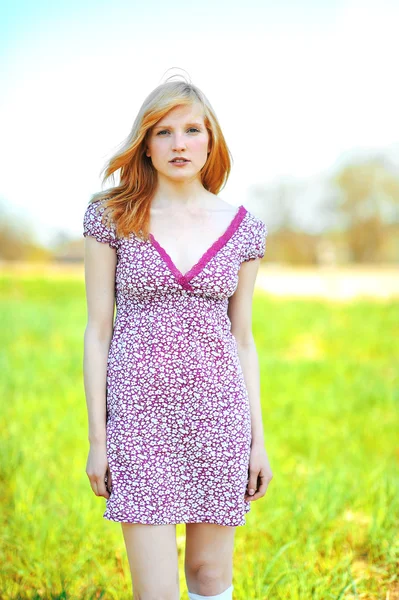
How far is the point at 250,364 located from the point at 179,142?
2.20 feet

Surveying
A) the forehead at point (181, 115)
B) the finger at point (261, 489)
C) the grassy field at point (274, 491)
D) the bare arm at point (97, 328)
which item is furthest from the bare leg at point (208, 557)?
the forehead at point (181, 115)

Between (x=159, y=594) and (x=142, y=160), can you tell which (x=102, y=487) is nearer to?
(x=159, y=594)

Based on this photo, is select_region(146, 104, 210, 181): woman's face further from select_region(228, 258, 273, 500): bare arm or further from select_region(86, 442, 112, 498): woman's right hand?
select_region(86, 442, 112, 498): woman's right hand

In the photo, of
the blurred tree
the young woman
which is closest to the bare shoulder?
the young woman

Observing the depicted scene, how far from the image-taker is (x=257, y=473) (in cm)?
197

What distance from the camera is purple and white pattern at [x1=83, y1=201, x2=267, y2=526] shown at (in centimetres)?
180

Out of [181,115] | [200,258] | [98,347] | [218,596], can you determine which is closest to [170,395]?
[98,347]

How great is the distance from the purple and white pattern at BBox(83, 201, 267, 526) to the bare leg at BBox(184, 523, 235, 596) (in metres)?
0.08

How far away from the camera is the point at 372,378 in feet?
22.4

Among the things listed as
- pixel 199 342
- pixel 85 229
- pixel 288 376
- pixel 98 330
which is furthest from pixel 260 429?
→ pixel 288 376

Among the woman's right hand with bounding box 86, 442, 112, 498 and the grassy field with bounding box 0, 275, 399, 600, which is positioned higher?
the woman's right hand with bounding box 86, 442, 112, 498

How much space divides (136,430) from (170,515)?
25 centimetres

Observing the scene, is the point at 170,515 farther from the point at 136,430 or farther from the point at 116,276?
the point at 116,276

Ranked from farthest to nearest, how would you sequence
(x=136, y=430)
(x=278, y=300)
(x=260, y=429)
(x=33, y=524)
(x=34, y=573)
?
(x=278, y=300) < (x=33, y=524) < (x=34, y=573) < (x=260, y=429) < (x=136, y=430)
